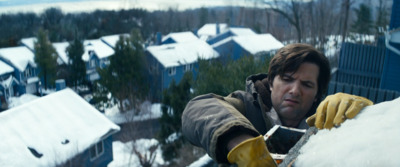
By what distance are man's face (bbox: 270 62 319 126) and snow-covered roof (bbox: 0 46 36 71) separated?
21.7m

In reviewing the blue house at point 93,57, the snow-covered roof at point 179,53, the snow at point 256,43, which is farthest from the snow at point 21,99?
the snow at point 256,43

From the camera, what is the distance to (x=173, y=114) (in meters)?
11.1

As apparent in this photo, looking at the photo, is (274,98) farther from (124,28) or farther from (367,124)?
(124,28)

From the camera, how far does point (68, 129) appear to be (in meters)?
11.1

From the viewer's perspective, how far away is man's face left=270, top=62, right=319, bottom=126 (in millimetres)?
2080

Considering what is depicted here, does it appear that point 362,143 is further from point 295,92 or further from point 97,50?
point 97,50

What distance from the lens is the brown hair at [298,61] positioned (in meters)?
2.10

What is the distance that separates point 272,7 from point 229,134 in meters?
21.7

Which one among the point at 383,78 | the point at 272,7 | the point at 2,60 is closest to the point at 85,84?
the point at 2,60

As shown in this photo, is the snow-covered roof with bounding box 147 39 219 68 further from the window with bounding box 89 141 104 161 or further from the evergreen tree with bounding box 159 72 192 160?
the evergreen tree with bounding box 159 72 192 160

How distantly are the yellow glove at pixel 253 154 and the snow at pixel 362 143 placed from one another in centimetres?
13

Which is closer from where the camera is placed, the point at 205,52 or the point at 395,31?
the point at 395,31

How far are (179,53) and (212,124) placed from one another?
2234 cm

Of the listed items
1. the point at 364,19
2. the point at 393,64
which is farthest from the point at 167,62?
the point at 364,19
